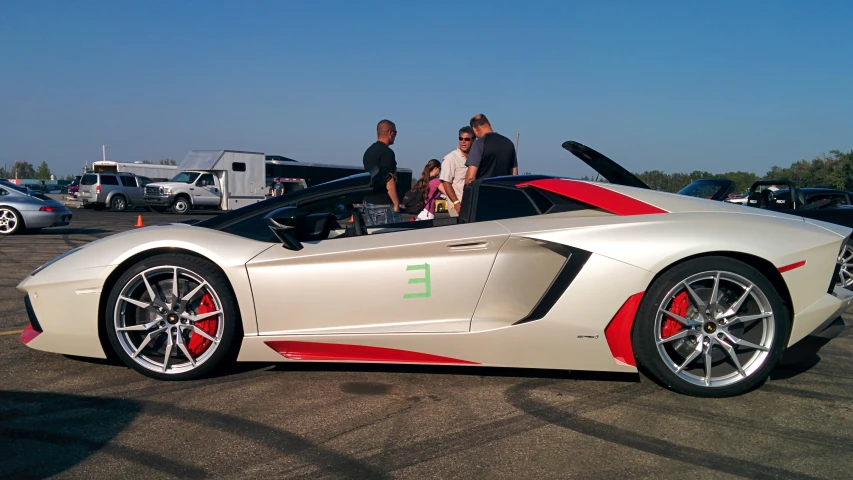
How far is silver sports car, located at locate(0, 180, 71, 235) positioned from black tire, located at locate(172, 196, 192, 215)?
539 inches

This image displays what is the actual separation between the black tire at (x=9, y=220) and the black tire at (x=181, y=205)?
559 inches

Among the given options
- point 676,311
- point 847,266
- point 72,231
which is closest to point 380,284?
point 676,311

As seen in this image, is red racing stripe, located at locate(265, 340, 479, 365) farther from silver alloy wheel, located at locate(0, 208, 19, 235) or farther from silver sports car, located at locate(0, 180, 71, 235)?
silver alloy wheel, located at locate(0, 208, 19, 235)

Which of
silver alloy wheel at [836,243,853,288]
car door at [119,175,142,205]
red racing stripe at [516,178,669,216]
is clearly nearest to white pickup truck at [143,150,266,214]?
car door at [119,175,142,205]

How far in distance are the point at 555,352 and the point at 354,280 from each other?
1.14 metres

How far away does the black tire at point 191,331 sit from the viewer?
3561 millimetres

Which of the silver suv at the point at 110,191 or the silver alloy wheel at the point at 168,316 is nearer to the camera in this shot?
the silver alloy wheel at the point at 168,316

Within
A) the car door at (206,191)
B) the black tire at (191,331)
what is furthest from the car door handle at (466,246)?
the car door at (206,191)

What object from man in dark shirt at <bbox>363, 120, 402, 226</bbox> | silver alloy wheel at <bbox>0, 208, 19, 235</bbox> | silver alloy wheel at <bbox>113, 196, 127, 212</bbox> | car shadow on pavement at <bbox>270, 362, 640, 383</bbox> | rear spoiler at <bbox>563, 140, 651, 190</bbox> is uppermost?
rear spoiler at <bbox>563, 140, 651, 190</bbox>

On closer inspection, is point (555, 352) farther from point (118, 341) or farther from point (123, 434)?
point (118, 341)

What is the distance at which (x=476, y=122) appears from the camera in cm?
652

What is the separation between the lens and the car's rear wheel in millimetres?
13195

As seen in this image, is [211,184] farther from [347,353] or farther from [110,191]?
[347,353]

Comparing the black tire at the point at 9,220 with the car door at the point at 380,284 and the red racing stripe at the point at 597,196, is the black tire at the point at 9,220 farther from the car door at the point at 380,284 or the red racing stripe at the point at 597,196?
the red racing stripe at the point at 597,196
